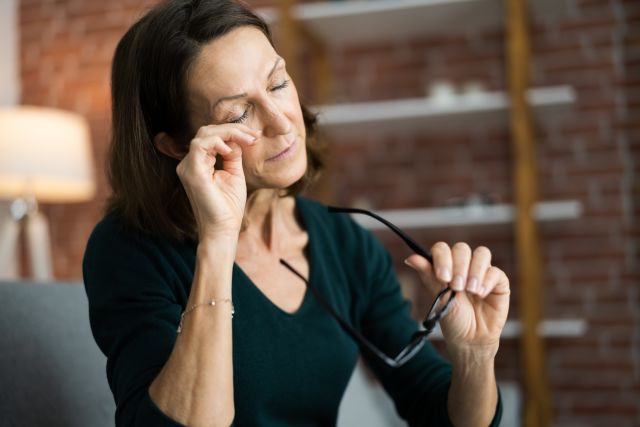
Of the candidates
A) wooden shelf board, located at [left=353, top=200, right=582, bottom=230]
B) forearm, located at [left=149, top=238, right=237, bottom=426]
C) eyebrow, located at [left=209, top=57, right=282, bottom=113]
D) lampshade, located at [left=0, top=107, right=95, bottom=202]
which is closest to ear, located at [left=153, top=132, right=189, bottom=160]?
eyebrow, located at [left=209, top=57, right=282, bottom=113]

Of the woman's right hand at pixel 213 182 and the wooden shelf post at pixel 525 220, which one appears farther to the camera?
the wooden shelf post at pixel 525 220

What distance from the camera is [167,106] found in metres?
1.17

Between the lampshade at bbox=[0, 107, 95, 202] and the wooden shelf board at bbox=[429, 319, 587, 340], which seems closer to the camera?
the wooden shelf board at bbox=[429, 319, 587, 340]

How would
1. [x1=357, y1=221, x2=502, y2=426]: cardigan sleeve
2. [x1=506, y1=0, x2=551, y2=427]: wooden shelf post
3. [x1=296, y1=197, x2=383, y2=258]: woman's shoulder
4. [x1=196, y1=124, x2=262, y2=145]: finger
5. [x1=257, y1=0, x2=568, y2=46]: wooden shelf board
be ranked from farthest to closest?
[x1=257, y1=0, x2=568, y2=46]: wooden shelf board < [x1=506, y1=0, x2=551, y2=427]: wooden shelf post < [x1=296, y1=197, x2=383, y2=258]: woman's shoulder < [x1=357, y1=221, x2=502, y2=426]: cardigan sleeve < [x1=196, y1=124, x2=262, y2=145]: finger

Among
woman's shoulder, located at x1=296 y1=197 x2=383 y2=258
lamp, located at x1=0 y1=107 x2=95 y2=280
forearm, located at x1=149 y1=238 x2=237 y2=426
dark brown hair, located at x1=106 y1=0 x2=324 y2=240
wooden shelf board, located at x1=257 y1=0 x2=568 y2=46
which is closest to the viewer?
forearm, located at x1=149 y1=238 x2=237 y2=426

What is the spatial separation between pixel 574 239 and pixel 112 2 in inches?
92.3

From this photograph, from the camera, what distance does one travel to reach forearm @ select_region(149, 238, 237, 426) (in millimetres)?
918

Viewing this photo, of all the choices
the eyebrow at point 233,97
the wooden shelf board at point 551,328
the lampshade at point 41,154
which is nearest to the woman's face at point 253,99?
the eyebrow at point 233,97

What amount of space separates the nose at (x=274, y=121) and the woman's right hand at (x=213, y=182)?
0.05m

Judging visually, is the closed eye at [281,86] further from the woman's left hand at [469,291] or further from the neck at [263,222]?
the woman's left hand at [469,291]

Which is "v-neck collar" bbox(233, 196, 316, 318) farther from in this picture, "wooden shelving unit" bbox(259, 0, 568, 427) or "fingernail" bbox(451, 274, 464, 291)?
"wooden shelving unit" bbox(259, 0, 568, 427)

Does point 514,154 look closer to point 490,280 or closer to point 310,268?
point 310,268

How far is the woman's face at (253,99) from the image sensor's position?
1090 mm

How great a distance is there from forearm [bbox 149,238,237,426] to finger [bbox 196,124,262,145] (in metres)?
0.15
